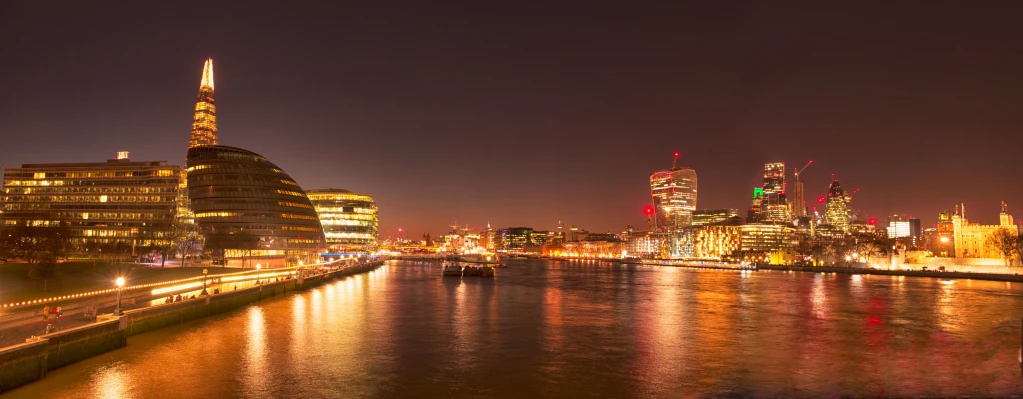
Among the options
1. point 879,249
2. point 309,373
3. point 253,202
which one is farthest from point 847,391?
point 879,249

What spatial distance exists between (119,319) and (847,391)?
111 ft

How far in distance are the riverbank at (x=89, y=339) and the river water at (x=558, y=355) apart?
1.83ft

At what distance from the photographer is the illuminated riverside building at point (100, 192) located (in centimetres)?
13938

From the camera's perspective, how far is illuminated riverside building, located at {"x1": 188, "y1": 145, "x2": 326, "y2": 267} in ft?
415

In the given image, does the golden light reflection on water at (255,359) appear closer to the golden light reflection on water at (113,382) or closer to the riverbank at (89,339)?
the golden light reflection on water at (113,382)

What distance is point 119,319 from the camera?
30.0 meters

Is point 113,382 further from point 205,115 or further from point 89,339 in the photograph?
point 205,115

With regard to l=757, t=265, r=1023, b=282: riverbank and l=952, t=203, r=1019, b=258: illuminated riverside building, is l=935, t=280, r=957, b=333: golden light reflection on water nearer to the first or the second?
l=757, t=265, r=1023, b=282: riverbank

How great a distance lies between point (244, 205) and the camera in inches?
5079

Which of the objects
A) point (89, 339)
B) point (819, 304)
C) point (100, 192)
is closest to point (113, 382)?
point (89, 339)

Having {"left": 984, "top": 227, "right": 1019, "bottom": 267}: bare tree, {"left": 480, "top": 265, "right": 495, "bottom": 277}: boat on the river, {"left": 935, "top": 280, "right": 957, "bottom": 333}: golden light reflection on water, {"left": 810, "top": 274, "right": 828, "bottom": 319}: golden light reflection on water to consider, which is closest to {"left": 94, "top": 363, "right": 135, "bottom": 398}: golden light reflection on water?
{"left": 810, "top": 274, "right": 828, "bottom": 319}: golden light reflection on water

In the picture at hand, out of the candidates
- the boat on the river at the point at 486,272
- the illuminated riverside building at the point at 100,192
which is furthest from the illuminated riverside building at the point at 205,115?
the boat on the river at the point at 486,272

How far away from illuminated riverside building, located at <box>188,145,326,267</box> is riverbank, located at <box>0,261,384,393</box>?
274 ft

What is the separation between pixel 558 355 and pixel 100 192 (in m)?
151
